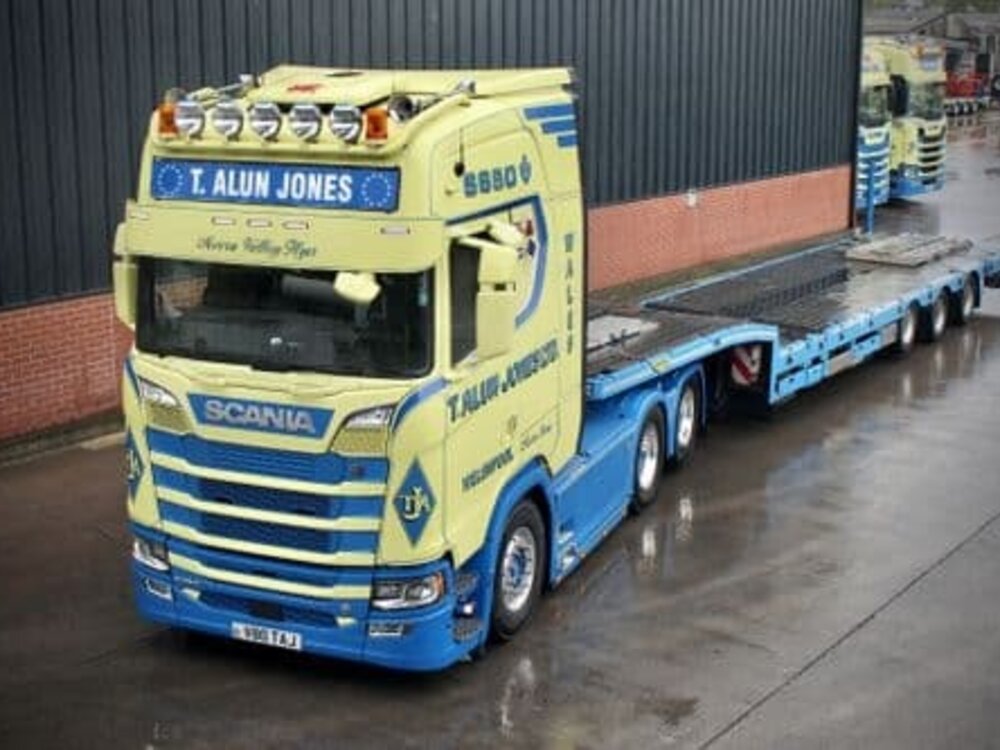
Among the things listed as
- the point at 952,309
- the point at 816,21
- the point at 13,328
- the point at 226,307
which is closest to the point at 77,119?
the point at 13,328

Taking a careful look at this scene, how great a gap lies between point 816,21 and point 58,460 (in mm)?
17099

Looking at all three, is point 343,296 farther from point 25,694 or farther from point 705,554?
point 705,554

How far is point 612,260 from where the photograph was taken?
20281 mm

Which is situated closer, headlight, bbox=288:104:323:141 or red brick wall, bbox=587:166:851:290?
headlight, bbox=288:104:323:141

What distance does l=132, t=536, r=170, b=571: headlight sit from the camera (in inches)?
321

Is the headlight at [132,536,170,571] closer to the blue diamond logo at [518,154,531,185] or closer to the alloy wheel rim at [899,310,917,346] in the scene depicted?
the blue diamond logo at [518,154,531,185]

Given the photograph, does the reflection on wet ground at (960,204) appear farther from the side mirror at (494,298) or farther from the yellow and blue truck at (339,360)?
the side mirror at (494,298)

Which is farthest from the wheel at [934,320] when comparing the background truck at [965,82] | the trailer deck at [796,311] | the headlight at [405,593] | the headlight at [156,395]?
the background truck at [965,82]

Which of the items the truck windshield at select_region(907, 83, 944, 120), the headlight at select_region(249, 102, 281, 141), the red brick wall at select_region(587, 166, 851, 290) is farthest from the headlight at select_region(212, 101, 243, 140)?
the truck windshield at select_region(907, 83, 944, 120)

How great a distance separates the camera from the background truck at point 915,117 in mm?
33562

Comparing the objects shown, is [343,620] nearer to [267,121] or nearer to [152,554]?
[152,554]

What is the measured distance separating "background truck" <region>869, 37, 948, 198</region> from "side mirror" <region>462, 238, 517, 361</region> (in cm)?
2663

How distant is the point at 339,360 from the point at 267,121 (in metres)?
1.31

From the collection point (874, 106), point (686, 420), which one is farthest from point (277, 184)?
point (874, 106)
